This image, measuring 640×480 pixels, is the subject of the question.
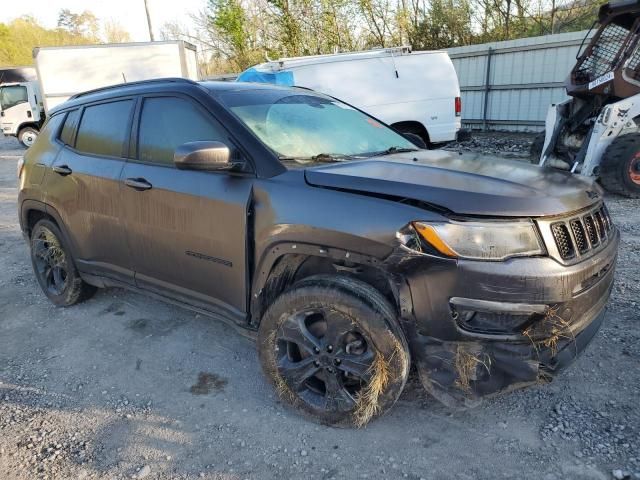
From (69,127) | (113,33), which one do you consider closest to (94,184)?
(69,127)

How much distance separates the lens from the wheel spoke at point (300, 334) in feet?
8.34

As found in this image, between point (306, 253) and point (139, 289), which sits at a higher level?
point (306, 253)

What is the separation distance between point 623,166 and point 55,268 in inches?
277

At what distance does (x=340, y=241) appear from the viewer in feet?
7.66

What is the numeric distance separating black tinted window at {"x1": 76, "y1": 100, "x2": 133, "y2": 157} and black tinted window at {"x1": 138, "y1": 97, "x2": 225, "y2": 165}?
0.24 metres

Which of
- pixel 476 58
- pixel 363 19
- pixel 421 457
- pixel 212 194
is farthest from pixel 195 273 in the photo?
pixel 363 19

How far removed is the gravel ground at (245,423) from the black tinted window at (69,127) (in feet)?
5.34

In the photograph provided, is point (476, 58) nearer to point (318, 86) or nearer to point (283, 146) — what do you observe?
point (318, 86)

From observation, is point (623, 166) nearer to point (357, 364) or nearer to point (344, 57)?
point (344, 57)

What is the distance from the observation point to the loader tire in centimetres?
664

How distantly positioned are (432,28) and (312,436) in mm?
18255

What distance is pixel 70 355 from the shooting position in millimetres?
3508

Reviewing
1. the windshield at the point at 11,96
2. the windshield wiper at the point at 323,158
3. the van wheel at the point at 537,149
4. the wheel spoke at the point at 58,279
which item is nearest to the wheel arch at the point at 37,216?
the wheel spoke at the point at 58,279

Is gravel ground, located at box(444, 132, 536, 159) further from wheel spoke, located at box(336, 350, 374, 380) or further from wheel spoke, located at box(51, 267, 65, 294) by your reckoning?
wheel spoke, located at box(336, 350, 374, 380)
